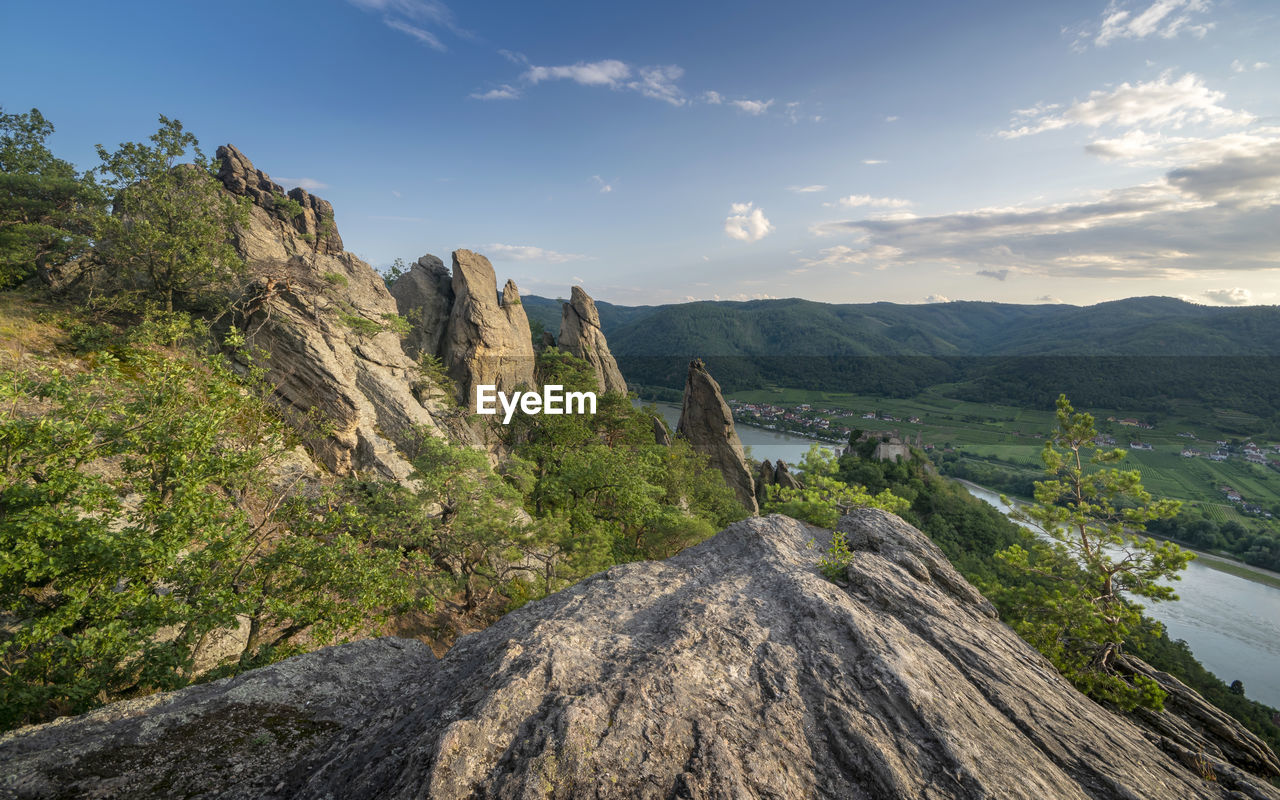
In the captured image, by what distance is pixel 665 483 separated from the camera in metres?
32.0

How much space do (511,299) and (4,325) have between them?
3376cm

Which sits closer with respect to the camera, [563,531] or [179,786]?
[179,786]

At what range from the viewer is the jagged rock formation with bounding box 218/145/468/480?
21.2 m

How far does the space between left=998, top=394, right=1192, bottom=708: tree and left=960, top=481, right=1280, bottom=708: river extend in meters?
48.3

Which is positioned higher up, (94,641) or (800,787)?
(800,787)

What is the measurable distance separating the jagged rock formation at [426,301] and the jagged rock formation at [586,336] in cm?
1400

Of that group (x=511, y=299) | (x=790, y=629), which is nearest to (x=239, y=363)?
(x=790, y=629)

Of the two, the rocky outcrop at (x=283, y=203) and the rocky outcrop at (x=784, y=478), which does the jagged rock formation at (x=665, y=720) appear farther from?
the rocky outcrop at (x=283, y=203)

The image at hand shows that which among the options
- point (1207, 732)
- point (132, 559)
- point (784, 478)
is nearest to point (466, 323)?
point (784, 478)

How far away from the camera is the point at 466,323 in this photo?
42812mm

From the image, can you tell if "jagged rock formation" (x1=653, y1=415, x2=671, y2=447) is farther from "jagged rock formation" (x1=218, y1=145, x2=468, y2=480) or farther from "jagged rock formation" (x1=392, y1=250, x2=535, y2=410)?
"jagged rock formation" (x1=218, y1=145, x2=468, y2=480)

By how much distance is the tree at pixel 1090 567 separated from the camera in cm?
862

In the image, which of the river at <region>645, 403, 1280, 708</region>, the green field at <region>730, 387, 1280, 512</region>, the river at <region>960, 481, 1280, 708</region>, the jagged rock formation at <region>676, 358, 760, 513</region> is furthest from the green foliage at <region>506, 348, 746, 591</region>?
the green field at <region>730, 387, 1280, 512</region>

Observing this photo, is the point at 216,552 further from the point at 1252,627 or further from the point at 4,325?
the point at 1252,627
